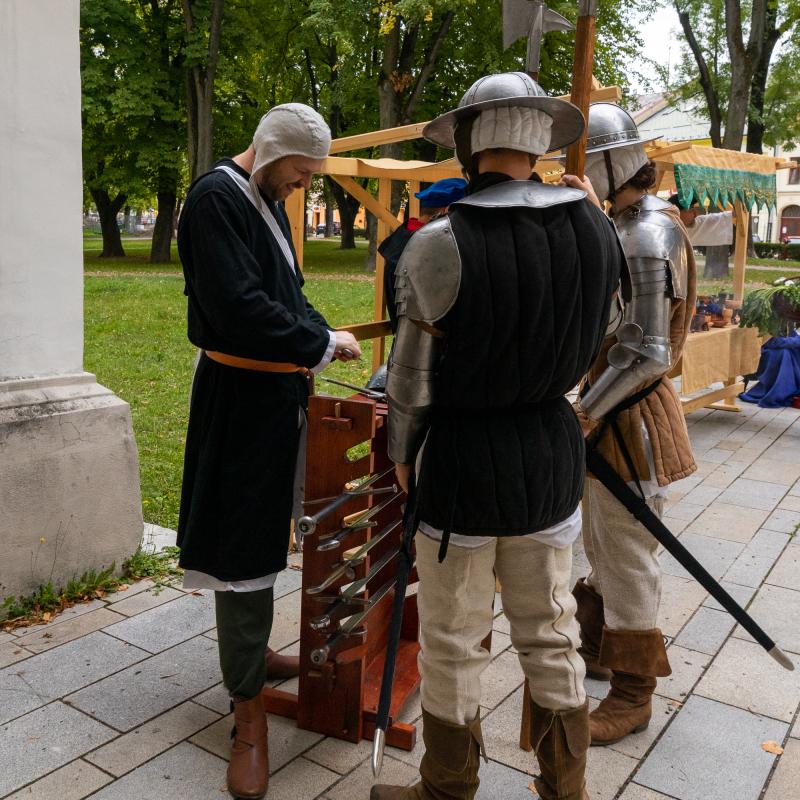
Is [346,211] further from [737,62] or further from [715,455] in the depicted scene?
[715,455]

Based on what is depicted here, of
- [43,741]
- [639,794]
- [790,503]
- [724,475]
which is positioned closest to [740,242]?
[724,475]

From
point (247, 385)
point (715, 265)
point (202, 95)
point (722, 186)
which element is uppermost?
point (202, 95)

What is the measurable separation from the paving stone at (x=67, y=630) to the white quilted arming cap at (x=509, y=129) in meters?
2.54

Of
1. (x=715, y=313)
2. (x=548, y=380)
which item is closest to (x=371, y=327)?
(x=548, y=380)

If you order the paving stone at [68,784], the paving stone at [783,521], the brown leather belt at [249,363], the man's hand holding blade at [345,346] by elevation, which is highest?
the man's hand holding blade at [345,346]

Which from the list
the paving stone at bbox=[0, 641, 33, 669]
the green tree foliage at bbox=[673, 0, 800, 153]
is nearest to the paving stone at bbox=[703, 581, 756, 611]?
the paving stone at bbox=[0, 641, 33, 669]

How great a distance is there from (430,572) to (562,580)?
1.12 feet

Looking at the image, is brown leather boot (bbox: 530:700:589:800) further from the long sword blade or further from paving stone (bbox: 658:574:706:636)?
paving stone (bbox: 658:574:706:636)

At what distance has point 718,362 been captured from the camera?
7410 millimetres

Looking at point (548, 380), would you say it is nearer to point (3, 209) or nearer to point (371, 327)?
point (371, 327)

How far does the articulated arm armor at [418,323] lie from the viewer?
1.88m

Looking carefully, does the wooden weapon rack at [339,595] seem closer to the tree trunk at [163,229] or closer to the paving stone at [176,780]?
the paving stone at [176,780]

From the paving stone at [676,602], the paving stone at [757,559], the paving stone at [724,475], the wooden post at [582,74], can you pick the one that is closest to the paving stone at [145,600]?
the paving stone at [676,602]

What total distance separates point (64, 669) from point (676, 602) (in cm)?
265
